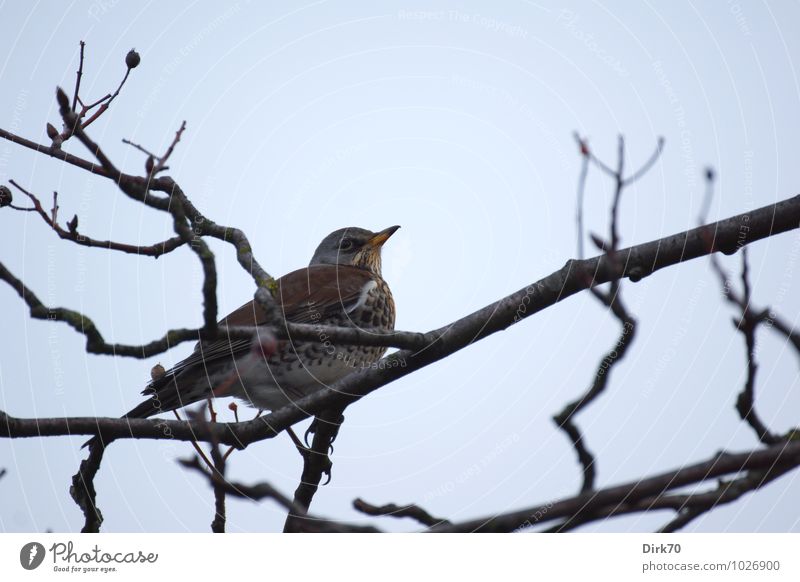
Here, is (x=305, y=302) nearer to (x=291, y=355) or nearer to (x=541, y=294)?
(x=291, y=355)

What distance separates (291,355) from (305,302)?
0.69 m

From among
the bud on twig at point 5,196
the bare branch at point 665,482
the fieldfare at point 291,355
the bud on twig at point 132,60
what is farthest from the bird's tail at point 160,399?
the bare branch at point 665,482

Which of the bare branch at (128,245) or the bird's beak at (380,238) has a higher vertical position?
the bird's beak at (380,238)

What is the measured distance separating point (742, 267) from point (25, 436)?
284cm

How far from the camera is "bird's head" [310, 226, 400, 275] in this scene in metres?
7.47

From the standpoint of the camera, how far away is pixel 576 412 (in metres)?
2.68

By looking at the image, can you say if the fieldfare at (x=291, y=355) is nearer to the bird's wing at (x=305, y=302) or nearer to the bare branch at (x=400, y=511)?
the bird's wing at (x=305, y=302)

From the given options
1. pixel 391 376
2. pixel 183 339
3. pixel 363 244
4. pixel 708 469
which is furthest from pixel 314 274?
pixel 708 469

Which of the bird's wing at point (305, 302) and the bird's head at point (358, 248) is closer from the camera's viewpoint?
the bird's wing at point (305, 302)

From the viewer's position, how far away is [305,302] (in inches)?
249

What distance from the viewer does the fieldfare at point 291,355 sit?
5.41 meters

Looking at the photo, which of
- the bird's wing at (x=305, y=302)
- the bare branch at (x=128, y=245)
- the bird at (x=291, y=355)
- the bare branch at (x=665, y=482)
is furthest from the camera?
the bird's wing at (x=305, y=302)
